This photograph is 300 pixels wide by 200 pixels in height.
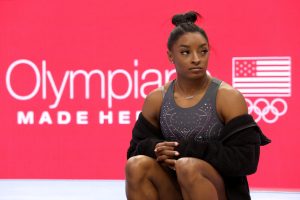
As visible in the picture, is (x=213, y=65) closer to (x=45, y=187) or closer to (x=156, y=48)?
(x=156, y=48)

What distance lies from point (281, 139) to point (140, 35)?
1.11 meters

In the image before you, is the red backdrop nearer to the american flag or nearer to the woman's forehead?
the american flag

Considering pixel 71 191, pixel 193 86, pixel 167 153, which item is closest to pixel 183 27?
pixel 193 86

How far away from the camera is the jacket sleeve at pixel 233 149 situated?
89.4 inches

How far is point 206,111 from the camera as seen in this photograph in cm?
238

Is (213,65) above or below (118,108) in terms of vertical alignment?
above

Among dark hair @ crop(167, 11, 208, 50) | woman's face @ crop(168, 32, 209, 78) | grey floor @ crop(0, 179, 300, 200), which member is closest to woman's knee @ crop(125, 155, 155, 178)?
woman's face @ crop(168, 32, 209, 78)

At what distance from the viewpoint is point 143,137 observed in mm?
2520

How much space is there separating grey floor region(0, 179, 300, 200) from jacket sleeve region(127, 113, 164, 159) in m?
1.20

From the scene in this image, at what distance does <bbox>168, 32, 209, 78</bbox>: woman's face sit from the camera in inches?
94.6

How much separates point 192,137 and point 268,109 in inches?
73.3

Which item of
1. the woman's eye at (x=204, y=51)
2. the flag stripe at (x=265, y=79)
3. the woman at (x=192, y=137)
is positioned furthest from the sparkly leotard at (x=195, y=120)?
the flag stripe at (x=265, y=79)

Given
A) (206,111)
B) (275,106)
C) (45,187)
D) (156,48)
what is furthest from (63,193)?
(206,111)

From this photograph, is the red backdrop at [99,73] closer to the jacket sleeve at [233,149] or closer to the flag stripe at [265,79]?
the flag stripe at [265,79]
